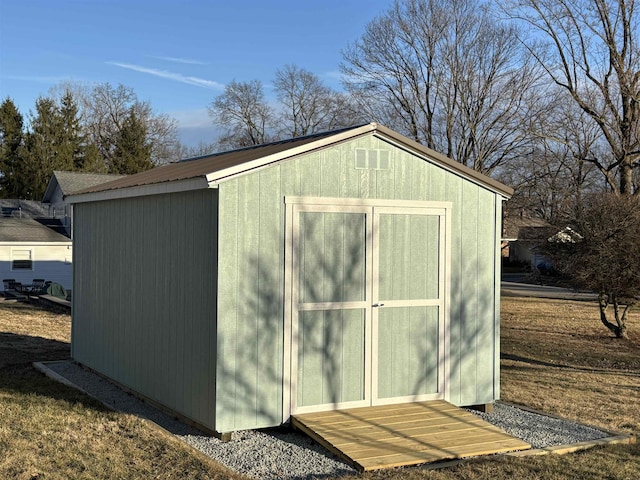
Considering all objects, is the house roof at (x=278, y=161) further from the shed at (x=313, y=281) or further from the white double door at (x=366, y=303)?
the white double door at (x=366, y=303)

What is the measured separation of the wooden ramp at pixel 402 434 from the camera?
589cm

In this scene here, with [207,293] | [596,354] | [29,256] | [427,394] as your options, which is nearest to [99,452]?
[207,293]

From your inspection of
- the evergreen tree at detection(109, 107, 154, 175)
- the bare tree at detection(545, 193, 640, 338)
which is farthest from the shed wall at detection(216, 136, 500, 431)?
the evergreen tree at detection(109, 107, 154, 175)

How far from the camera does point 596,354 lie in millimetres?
13250

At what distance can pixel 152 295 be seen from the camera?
25.3ft

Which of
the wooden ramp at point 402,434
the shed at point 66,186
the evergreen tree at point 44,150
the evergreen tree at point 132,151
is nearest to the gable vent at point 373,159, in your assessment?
the wooden ramp at point 402,434

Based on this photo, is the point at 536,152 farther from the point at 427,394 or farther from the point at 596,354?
the point at 427,394

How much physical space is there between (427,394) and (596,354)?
697 centimetres

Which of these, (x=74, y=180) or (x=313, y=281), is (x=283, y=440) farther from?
(x=74, y=180)

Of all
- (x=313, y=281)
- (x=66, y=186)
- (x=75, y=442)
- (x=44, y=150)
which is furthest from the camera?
(x=44, y=150)

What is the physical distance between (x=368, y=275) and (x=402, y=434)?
160cm

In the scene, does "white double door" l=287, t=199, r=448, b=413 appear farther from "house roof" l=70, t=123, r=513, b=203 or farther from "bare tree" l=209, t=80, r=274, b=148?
"bare tree" l=209, t=80, r=274, b=148

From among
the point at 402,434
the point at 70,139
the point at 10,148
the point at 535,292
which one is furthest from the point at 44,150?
the point at 402,434

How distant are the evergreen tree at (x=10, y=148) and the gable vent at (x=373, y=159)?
35.2m
